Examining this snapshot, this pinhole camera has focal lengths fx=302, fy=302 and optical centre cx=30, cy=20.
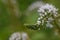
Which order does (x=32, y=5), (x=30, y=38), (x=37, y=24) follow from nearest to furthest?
(x=37, y=24), (x=30, y=38), (x=32, y=5)

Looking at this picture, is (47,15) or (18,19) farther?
(18,19)

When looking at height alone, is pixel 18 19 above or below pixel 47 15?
above

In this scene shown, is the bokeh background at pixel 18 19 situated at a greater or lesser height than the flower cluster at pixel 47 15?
greater

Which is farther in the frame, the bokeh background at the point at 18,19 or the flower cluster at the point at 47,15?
the bokeh background at the point at 18,19

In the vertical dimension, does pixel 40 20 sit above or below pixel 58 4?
below

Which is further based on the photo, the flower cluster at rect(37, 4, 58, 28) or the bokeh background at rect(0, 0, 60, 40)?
the bokeh background at rect(0, 0, 60, 40)

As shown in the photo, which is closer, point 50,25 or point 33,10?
point 50,25

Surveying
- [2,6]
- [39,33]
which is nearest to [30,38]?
[39,33]

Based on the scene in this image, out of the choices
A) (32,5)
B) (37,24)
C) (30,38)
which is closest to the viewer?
(37,24)

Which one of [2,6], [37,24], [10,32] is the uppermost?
[2,6]

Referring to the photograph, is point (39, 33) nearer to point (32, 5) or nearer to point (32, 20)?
point (32, 20)

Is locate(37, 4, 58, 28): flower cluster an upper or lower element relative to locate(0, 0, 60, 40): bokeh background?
lower
